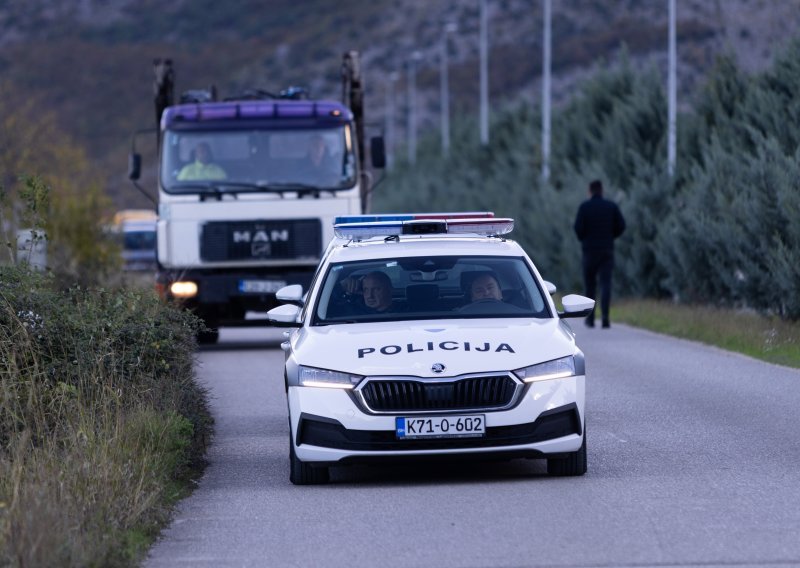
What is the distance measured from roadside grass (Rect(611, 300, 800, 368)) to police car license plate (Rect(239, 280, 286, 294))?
5.65m

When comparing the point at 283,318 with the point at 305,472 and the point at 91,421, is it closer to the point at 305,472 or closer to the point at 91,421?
the point at 305,472

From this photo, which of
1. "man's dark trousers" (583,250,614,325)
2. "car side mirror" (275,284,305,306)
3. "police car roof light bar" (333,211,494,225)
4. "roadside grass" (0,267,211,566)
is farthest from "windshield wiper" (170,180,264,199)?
"car side mirror" (275,284,305,306)

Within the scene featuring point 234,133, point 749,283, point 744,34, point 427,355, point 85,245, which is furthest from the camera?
point 744,34

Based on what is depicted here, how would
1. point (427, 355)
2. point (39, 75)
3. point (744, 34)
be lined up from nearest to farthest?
point (427, 355), point (744, 34), point (39, 75)

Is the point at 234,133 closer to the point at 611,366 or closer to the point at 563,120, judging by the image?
the point at 611,366

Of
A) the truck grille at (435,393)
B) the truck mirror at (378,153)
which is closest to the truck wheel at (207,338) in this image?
the truck mirror at (378,153)

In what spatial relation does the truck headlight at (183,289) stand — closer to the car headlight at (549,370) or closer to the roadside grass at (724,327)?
the roadside grass at (724,327)

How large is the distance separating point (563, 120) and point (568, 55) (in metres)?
61.0

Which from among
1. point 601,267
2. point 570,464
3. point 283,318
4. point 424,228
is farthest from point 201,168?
point 570,464

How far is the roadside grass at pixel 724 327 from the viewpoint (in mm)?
21469

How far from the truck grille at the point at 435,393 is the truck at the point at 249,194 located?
40.6 feet

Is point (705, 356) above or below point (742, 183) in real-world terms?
below

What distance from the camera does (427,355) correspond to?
10.9 metres

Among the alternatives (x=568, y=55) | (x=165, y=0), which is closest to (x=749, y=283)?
(x=568, y=55)
